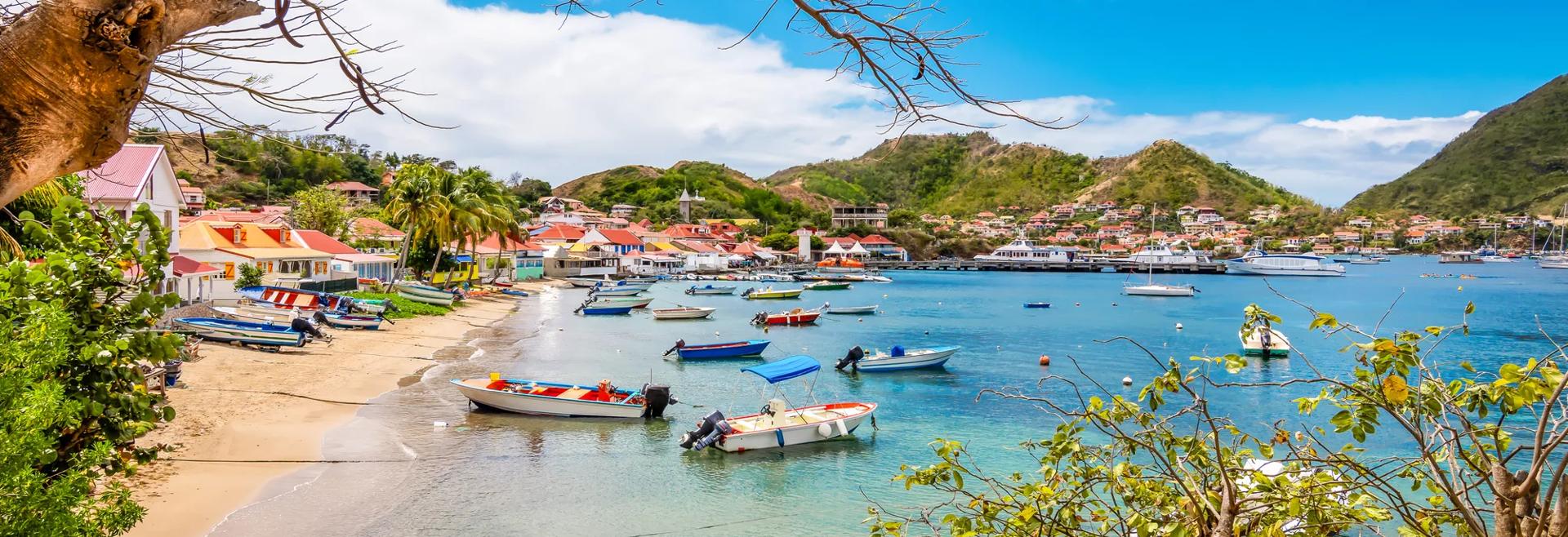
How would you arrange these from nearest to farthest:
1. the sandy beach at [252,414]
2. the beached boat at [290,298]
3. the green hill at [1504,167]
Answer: the sandy beach at [252,414]
the beached boat at [290,298]
the green hill at [1504,167]

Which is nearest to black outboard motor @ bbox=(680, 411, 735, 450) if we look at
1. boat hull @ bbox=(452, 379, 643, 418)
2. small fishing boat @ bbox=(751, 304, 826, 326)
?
boat hull @ bbox=(452, 379, 643, 418)

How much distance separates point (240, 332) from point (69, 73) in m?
23.7

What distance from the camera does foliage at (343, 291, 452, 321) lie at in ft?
110

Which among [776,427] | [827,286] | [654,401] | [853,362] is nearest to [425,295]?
[853,362]

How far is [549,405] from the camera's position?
17.7 m

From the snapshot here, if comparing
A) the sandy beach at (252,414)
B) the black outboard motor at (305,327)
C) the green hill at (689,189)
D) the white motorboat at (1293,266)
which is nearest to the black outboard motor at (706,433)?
the sandy beach at (252,414)

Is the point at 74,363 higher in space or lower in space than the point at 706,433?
higher

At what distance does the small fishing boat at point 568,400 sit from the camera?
17.6 meters

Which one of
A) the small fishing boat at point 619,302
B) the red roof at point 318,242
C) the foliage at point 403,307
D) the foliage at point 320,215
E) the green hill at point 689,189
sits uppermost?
the green hill at point 689,189

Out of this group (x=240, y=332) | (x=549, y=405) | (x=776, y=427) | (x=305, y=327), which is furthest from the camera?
(x=305, y=327)

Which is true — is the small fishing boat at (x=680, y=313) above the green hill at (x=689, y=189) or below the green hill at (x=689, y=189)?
below

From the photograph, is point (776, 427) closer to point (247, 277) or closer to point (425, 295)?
point (247, 277)

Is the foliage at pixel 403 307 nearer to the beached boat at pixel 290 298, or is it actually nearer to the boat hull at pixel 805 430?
the beached boat at pixel 290 298

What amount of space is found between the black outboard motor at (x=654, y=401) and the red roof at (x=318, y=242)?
2884cm
